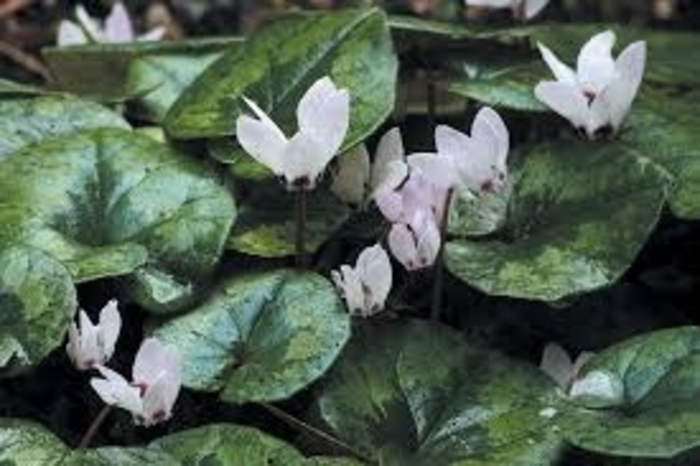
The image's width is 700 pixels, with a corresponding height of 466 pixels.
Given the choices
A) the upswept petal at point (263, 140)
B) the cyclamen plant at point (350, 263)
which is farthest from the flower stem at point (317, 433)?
the upswept petal at point (263, 140)

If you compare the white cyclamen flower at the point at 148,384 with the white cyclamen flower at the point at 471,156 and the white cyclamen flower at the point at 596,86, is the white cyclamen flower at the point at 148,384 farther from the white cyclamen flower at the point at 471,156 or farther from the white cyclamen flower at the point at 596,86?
the white cyclamen flower at the point at 596,86

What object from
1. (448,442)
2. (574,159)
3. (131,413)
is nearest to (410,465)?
(448,442)

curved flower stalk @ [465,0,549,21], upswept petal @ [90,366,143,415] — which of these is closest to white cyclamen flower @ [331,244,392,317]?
upswept petal @ [90,366,143,415]

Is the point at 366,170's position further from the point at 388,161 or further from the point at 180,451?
the point at 180,451

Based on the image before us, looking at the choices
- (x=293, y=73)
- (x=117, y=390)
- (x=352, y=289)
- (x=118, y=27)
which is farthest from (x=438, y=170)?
(x=118, y=27)

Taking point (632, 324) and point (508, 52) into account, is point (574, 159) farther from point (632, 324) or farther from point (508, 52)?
point (508, 52)
